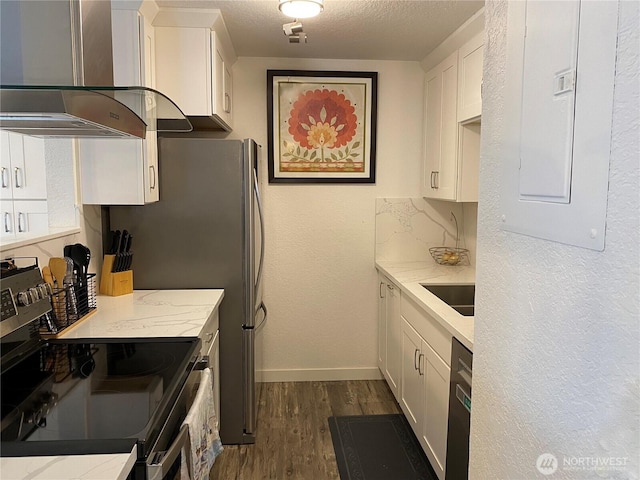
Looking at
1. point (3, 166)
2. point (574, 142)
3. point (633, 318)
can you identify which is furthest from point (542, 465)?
point (3, 166)

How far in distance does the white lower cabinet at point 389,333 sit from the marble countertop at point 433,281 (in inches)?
4.1

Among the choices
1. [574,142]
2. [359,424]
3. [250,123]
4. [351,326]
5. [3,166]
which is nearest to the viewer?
[574,142]

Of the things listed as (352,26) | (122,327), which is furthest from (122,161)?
(352,26)

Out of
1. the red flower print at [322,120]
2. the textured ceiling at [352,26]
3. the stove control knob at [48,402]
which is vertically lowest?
the stove control knob at [48,402]

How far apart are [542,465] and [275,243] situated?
2.73 m

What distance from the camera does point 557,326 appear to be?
35.5 inches

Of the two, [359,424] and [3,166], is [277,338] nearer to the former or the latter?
[359,424]

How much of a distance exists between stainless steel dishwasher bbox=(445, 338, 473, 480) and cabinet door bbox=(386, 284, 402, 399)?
37.3 inches

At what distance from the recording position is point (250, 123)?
11.3ft

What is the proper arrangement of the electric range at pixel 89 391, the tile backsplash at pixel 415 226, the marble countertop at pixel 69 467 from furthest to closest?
the tile backsplash at pixel 415 226 → the electric range at pixel 89 391 → the marble countertop at pixel 69 467

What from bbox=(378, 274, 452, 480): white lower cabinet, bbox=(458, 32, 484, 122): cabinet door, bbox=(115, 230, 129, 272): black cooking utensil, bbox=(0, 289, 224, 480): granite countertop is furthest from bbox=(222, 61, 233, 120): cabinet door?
bbox=(378, 274, 452, 480): white lower cabinet

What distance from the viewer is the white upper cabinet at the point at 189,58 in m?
2.48

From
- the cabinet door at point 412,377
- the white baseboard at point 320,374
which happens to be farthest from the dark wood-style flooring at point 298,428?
the cabinet door at point 412,377

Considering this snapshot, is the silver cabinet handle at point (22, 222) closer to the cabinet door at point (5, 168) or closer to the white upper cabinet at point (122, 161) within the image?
the cabinet door at point (5, 168)
